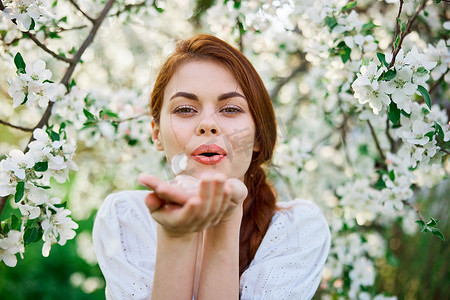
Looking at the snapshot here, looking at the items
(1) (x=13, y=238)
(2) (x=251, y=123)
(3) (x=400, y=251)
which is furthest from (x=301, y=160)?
(3) (x=400, y=251)

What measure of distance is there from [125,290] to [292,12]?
1.50 meters

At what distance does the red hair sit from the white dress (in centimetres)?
→ 6

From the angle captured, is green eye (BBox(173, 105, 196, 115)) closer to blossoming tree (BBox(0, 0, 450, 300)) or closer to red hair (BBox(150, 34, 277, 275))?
red hair (BBox(150, 34, 277, 275))

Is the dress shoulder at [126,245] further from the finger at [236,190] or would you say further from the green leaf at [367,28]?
the green leaf at [367,28]

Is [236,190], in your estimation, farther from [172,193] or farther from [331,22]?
[331,22]

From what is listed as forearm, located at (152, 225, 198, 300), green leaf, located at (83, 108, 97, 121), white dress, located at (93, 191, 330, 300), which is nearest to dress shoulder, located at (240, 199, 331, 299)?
white dress, located at (93, 191, 330, 300)

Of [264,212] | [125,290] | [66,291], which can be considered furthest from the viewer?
[66,291]

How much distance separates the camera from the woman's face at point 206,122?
1.30 metres

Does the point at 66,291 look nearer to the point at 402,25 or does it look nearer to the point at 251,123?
the point at 251,123

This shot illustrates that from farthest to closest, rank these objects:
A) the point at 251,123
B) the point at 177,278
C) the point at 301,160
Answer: the point at 301,160 → the point at 251,123 → the point at 177,278

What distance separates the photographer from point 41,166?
128cm

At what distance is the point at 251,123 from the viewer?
1.46 meters

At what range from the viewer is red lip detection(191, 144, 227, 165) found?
4.21 ft

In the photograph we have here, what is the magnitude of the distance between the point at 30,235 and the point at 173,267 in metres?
0.54
